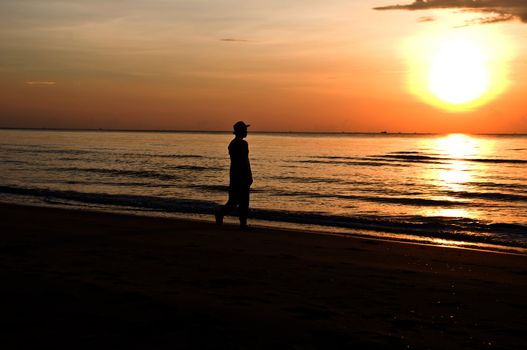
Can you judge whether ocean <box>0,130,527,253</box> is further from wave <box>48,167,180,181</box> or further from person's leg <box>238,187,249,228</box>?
person's leg <box>238,187,249,228</box>

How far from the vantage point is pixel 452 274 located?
8.09 meters

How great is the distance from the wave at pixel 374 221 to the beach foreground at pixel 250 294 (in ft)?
12.1

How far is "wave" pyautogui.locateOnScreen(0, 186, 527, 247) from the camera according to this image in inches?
558

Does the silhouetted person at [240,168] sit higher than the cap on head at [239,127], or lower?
lower

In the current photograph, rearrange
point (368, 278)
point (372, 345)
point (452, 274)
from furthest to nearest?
point (452, 274) < point (368, 278) < point (372, 345)

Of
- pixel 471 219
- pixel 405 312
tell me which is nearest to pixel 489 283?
pixel 405 312

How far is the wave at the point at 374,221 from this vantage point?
46.5ft

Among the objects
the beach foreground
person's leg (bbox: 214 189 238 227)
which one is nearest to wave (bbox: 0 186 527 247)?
person's leg (bbox: 214 189 238 227)

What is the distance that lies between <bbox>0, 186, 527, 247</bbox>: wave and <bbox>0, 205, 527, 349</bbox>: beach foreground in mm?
3682

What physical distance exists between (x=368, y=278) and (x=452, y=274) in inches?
56.0

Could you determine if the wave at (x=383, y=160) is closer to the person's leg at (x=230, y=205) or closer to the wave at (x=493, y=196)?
the wave at (x=493, y=196)

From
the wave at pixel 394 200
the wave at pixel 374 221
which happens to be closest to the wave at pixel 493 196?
the wave at pixel 394 200

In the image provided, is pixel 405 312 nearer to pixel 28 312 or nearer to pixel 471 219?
pixel 28 312

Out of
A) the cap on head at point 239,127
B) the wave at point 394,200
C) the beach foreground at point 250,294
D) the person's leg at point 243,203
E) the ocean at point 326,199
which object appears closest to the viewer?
the beach foreground at point 250,294
